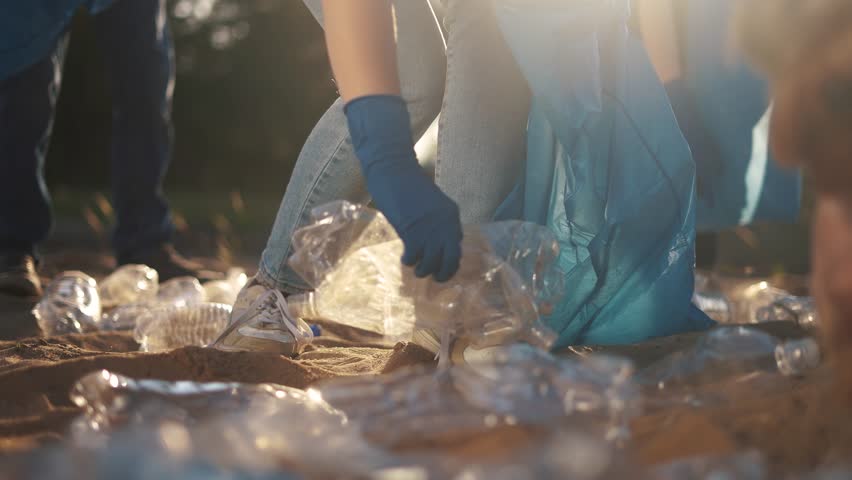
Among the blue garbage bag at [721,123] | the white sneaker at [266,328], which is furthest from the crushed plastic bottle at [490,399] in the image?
the blue garbage bag at [721,123]

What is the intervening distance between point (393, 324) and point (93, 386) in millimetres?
698

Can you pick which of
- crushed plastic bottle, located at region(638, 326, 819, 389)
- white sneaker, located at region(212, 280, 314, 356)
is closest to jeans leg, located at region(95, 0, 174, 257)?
white sneaker, located at region(212, 280, 314, 356)

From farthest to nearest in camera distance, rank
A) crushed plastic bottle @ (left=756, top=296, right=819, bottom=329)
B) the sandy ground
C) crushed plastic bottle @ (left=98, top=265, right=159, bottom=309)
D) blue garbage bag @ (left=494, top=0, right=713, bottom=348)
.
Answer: crushed plastic bottle @ (left=98, top=265, right=159, bottom=309)
crushed plastic bottle @ (left=756, top=296, right=819, bottom=329)
blue garbage bag @ (left=494, top=0, right=713, bottom=348)
the sandy ground

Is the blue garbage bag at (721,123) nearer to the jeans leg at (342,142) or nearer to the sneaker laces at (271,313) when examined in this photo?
the jeans leg at (342,142)

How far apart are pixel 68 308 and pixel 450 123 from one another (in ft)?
4.50

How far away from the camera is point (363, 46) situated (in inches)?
70.2

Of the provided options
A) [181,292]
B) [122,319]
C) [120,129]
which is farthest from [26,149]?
[122,319]

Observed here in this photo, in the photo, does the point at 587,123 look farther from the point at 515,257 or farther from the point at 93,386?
the point at 93,386

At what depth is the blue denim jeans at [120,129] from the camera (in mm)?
3549

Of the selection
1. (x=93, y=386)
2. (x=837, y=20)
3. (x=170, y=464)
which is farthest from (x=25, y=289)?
(x=837, y=20)

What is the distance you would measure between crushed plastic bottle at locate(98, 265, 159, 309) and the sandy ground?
410 millimetres

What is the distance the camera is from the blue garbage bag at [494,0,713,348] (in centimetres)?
208

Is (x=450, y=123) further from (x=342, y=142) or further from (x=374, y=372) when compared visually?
(x=374, y=372)

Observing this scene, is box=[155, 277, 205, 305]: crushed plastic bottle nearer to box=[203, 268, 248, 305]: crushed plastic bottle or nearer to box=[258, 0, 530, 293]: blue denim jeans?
box=[203, 268, 248, 305]: crushed plastic bottle
